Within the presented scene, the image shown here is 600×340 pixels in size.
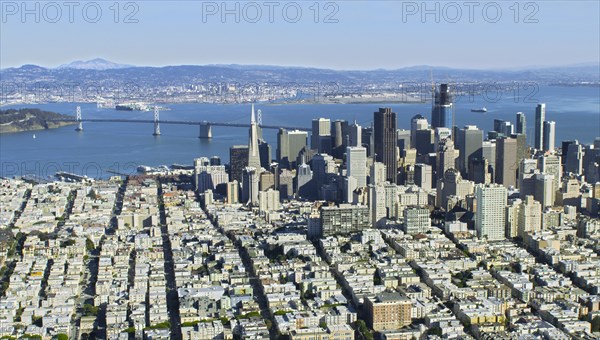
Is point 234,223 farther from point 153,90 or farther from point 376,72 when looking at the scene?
point 376,72

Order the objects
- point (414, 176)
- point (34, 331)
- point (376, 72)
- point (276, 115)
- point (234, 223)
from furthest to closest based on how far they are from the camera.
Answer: point (376, 72)
point (276, 115)
point (414, 176)
point (234, 223)
point (34, 331)

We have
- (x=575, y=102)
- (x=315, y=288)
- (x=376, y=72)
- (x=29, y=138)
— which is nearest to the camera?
(x=315, y=288)

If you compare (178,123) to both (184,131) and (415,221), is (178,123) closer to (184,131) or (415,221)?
(184,131)

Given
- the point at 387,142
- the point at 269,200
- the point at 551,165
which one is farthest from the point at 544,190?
the point at 269,200

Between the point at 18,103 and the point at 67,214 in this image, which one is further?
the point at 18,103

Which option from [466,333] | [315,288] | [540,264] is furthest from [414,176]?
[466,333]

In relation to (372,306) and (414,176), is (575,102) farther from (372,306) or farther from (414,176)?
(372,306)

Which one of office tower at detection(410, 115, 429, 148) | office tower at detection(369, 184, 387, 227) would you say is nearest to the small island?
office tower at detection(410, 115, 429, 148)
